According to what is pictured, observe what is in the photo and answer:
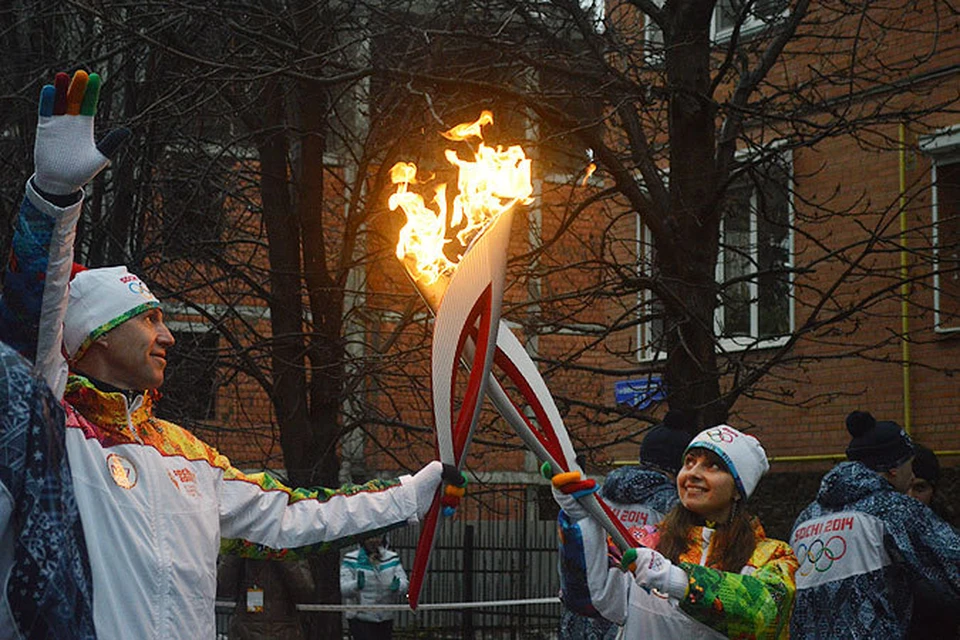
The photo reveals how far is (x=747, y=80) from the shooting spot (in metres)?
8.58

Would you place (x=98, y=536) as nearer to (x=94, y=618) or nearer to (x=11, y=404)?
(x=94, y=618)

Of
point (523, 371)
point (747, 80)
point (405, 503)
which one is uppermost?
point (747, 80)

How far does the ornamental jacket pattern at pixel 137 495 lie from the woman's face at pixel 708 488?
4.12ft

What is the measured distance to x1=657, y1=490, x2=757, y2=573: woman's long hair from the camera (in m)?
4.80

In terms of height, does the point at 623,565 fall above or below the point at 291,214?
below

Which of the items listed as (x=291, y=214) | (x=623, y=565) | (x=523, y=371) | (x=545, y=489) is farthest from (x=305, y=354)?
(x=545, y=489)

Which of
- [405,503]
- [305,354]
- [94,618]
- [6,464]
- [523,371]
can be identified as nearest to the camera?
[6,464]

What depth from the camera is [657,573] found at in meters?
4.43

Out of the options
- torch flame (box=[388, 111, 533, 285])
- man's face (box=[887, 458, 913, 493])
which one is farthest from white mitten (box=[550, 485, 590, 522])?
man's face (box=[887, 458, 913, 493])

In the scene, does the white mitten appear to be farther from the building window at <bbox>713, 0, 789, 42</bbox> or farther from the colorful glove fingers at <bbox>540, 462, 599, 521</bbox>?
the building window at <bbox>713, 0, 789, 42</bbox>

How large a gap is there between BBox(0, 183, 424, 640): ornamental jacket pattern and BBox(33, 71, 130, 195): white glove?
0.31 ft

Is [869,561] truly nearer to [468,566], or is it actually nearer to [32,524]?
[32,524]

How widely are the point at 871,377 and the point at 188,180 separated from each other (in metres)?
7.13

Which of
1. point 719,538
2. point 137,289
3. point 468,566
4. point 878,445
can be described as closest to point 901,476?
point 878,445
